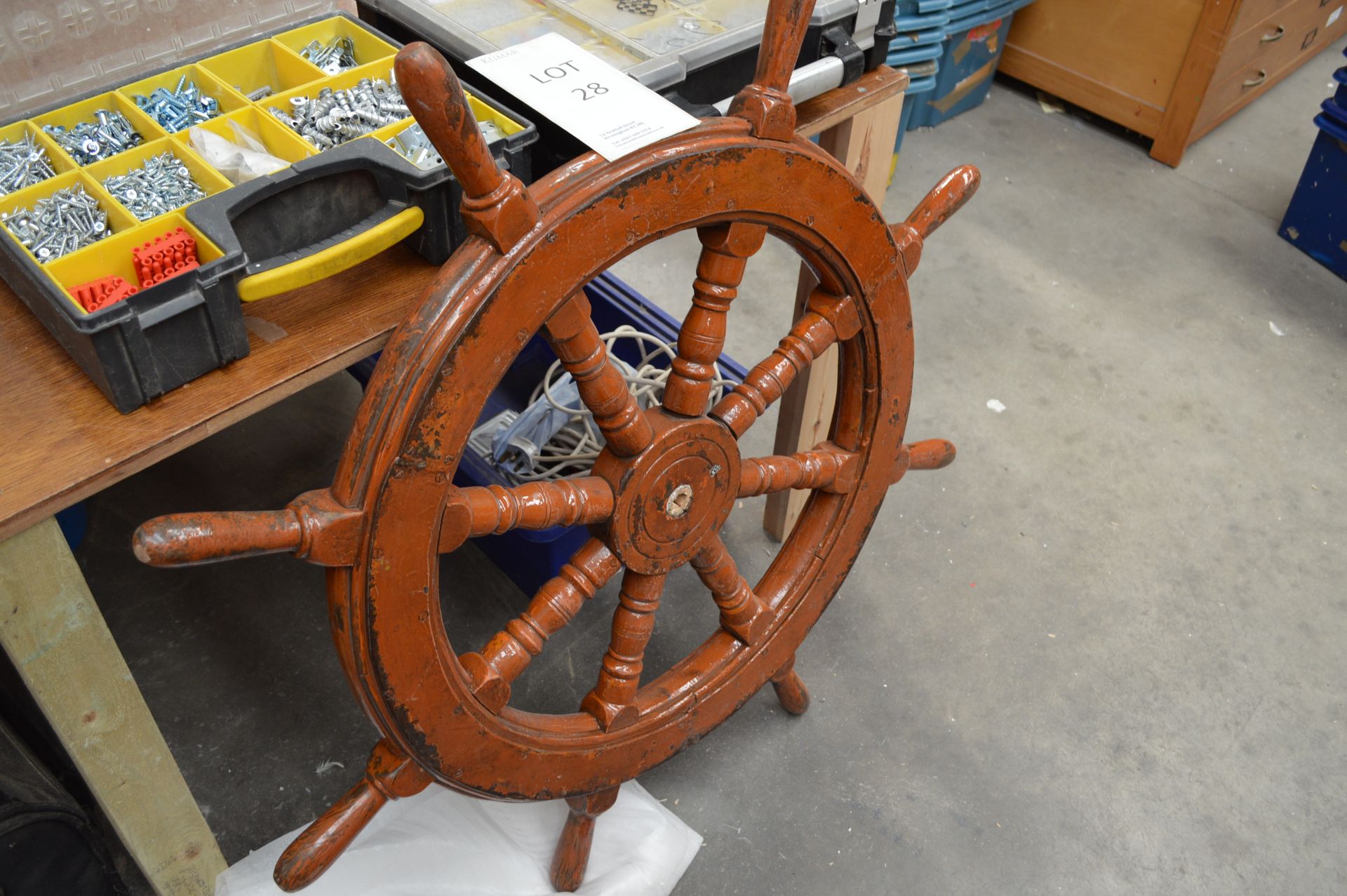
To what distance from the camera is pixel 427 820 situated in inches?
60.4

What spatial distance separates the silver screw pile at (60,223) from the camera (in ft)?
3.46

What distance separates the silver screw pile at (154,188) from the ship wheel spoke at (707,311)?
52 centimetres

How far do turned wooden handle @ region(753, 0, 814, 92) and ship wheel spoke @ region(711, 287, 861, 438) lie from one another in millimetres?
278

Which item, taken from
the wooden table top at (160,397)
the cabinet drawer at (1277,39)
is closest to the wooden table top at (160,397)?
the wooden table top at (160,397)

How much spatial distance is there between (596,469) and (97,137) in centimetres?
66

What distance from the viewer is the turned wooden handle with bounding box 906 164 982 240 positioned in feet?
4.15

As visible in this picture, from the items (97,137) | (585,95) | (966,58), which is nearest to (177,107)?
(97,137)

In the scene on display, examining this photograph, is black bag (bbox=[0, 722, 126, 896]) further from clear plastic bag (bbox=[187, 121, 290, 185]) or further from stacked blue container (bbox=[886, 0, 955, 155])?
stacked blue container (bbox=[886, 0, 955, 155])

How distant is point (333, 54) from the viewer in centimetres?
132

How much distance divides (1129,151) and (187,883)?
119 inches

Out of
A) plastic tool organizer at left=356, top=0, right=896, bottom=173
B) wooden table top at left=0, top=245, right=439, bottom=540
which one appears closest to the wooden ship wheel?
wooden table top at left=0, top=245, right=439, bottom=540

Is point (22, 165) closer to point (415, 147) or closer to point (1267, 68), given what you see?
point (415, 147)

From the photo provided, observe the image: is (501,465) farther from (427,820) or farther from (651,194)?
(651,194)

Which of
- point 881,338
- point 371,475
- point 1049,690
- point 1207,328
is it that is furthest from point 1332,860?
point 371,475
